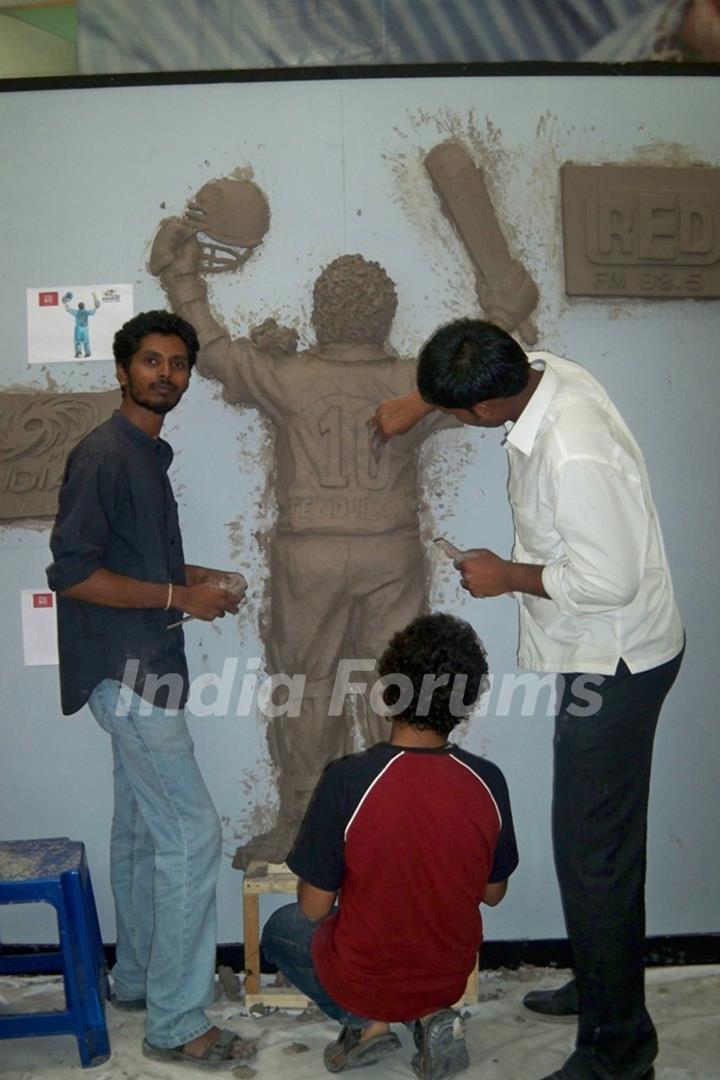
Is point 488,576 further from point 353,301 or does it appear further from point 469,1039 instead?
point 469,1039

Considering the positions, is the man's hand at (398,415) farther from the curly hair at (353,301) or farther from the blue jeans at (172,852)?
the blue jeans at (172,852)

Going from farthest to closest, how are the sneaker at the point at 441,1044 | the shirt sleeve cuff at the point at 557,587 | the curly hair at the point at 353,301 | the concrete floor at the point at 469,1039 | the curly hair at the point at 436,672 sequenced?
the curly hair at the point at 353,301, the concrete floor at the point at 469,1039, the sneaker at the point at 441,1044, the shirt sleeve cuff at the point at 557,587, the curly hair at the point at 436,672

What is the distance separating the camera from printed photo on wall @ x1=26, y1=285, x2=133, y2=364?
254cm

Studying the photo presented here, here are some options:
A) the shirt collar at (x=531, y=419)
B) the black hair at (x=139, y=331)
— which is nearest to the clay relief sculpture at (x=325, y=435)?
the black hair at (x=139, y=331)

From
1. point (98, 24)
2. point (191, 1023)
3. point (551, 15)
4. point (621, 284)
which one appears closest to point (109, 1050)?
point (191, 1023)

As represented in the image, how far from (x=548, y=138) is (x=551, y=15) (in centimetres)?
47

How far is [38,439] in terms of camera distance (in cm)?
253

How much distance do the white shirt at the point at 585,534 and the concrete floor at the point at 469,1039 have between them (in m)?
0.89

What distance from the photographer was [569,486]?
1.79 meters

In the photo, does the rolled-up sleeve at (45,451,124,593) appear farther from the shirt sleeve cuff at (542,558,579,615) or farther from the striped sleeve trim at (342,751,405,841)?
the shirt sleeve cuff at (542,558,579,615)

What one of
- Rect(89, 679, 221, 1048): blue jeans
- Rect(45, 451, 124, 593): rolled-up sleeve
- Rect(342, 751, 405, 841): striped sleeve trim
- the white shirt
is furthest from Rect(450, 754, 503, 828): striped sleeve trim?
Rect(45, 451, 124, 593): rolled-up sleeve

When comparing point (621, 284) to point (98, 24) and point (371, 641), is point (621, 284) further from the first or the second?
point (98, 24)

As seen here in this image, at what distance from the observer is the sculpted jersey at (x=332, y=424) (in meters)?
2.49

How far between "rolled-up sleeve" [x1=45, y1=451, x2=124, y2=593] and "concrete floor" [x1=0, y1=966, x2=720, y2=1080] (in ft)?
3.58
